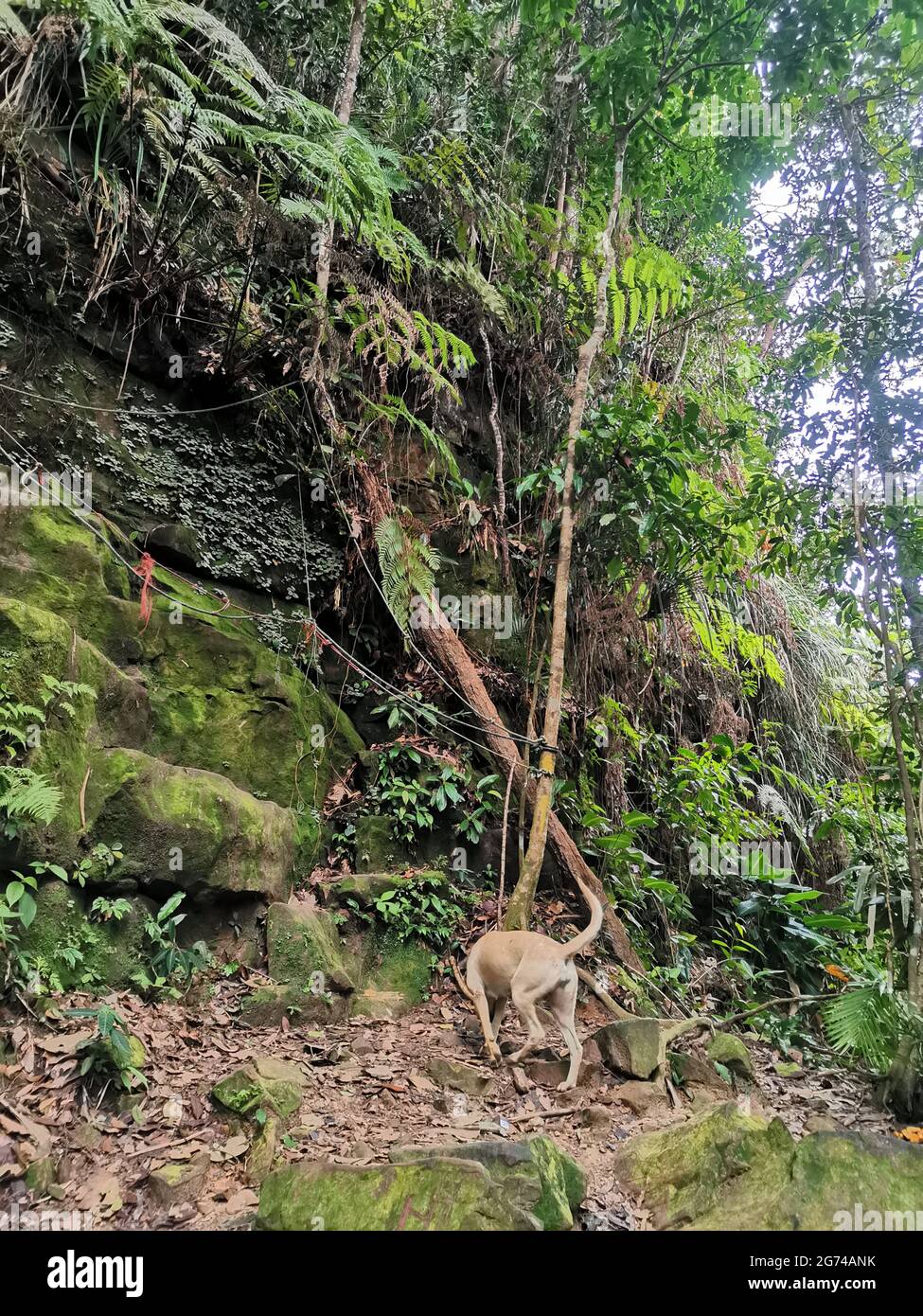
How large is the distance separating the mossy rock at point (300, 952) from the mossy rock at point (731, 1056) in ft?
7.72

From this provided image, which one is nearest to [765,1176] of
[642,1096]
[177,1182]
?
[642,1096]

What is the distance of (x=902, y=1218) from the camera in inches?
100

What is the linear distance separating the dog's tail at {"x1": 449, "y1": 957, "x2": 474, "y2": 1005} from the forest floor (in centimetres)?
22

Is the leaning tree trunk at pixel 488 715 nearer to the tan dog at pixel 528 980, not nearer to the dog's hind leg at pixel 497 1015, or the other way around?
the dog's hind leg at pixel 497 1015

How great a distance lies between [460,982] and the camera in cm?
436

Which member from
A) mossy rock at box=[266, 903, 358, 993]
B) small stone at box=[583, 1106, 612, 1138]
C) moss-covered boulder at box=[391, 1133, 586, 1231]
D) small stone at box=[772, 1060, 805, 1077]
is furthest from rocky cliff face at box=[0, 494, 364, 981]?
small stone at box=[772, 1060, 805, 1077]

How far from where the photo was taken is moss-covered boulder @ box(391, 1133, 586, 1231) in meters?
2.49

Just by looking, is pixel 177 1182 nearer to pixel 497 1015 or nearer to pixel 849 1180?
pixel 497 1015

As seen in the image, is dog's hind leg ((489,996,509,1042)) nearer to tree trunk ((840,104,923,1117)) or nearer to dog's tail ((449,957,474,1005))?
dog's tail ((449,957,474,1005))

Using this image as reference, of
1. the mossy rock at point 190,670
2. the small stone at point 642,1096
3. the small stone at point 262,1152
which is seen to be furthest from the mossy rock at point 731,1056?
the mossy rock at point 190,670

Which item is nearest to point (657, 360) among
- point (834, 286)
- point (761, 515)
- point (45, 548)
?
point (834, 286)

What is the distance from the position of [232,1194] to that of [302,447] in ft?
17.8

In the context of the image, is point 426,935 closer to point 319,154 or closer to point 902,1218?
point 902,1218
